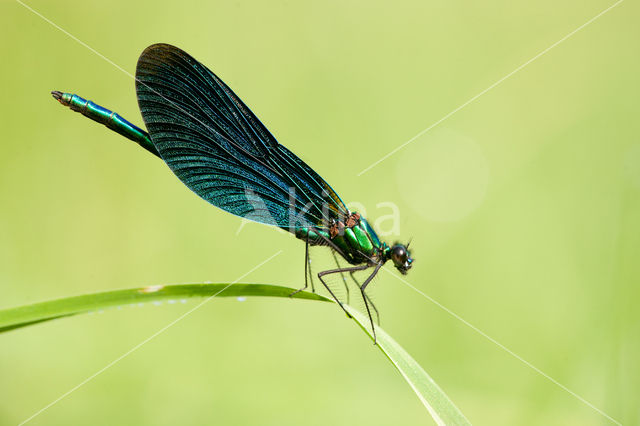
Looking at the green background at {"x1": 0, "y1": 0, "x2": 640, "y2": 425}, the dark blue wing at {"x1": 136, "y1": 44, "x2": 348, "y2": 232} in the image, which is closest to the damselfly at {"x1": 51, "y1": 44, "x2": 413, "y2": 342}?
the dark blue wing at {"x1": 136, "y1": 44, "x2": 348, "y2": 232}

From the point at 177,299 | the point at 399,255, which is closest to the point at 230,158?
the point at 177,299

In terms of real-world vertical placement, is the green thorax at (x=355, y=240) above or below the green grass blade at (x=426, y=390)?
above

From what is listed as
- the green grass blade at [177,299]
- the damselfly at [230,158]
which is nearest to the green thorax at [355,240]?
the damselfly at [230,158]

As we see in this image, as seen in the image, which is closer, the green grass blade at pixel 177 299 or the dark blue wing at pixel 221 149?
the green grass blade at pixel 177 299

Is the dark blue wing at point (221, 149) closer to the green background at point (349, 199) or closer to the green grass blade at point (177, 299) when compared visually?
the green grass blade at point (177, 299)

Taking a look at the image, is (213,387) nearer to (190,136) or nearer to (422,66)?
(190,136)

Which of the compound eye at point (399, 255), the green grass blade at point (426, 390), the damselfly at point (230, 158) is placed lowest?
the green grass blade at point (426, 390)

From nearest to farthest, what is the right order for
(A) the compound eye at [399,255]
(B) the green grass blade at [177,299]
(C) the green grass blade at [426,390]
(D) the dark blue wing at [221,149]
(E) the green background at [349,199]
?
(B) the green grass blade at [177,299] < (C) the green grass blade at [426,390] < (D) the dark blue wing at [221,149] < (A) the compound eye at [399,255] < (E) the green background at [349,199]
